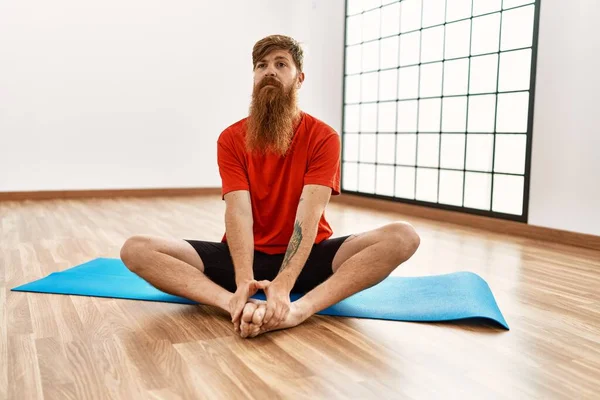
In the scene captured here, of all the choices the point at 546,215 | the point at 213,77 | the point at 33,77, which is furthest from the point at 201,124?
the point at 546,215

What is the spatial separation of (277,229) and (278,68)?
1.82 feet

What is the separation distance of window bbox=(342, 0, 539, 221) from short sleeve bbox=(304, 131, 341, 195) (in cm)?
240

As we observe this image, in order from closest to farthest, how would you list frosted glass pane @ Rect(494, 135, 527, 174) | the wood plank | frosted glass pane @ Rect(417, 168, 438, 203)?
the wood plank, frosted glass pane @ Rect(494, 135, 527, 174), frosted glass pane @ Rect(417, 168, 438, 203)

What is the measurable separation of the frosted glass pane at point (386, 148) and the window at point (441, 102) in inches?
0.4

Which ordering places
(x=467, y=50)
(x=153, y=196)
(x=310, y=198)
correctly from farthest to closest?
(x=153, y=196) → (x=467, y=50) → (x=310, y=198)

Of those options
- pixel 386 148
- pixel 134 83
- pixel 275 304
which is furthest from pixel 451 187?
pixel 134 83

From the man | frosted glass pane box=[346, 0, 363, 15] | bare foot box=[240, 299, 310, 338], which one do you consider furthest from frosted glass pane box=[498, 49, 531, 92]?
bare foot box=[240, 299, 310, 338]

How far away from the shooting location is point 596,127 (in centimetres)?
326

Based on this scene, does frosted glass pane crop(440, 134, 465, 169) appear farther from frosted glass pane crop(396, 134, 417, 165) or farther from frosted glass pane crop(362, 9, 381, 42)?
frosted glass pane crop(362, 9, 381, 42)

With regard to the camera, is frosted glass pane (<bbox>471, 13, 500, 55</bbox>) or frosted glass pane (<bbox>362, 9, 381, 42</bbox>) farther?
frosted glass pane (<bbox>362, 9, 381, 42</bbox>)

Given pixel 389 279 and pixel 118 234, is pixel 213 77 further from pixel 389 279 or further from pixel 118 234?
pixel 389 279

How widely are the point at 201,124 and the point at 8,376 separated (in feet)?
17.2

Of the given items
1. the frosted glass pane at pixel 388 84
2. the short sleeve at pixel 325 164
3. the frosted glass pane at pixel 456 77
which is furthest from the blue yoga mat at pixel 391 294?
the frosted glass pane at pixel 388 84

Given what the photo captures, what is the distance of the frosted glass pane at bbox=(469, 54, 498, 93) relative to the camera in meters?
4.14
